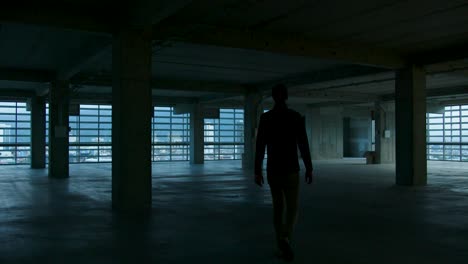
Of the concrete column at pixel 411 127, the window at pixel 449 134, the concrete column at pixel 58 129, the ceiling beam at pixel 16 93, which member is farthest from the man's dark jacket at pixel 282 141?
the window at pixel 449 134

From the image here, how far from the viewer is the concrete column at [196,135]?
97.3ft

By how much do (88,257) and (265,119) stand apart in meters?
2.78

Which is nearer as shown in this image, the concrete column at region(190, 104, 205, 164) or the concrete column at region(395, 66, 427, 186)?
the concrete column at region(395, 66, 427, 186)

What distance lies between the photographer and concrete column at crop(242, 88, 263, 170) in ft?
75.8

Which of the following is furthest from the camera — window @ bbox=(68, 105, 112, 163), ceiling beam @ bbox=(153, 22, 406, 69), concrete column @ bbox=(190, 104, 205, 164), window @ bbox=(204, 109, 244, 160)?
window @ bbox=(204, 109, 244, 160)

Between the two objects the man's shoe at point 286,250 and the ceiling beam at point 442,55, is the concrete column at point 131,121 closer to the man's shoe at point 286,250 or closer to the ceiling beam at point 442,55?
the man's shoe at point 286,250

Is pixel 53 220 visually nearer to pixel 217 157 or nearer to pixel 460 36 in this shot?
pixel 460 36

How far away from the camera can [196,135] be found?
2998 cm

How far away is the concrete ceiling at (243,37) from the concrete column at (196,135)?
9.49 metres

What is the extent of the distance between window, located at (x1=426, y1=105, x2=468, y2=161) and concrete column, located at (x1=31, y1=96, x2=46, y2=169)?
2566 centimetres

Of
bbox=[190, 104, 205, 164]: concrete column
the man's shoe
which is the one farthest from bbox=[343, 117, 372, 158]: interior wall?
the man's shoe

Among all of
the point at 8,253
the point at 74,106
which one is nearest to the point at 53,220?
the point at 8,253

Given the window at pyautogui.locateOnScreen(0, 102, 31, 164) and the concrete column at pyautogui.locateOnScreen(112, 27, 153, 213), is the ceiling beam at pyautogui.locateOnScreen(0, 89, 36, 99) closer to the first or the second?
the window at pyautogui.locateOnScreen(0, 102, 31, 164)

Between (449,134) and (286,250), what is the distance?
3356 centimetres
